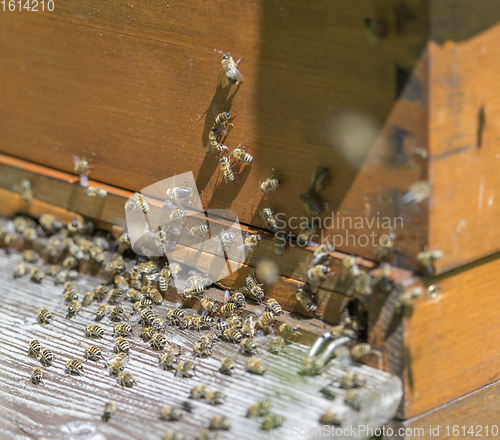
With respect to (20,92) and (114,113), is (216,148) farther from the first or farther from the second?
(20,92)

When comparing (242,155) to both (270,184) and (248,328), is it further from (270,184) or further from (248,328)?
(248,328)

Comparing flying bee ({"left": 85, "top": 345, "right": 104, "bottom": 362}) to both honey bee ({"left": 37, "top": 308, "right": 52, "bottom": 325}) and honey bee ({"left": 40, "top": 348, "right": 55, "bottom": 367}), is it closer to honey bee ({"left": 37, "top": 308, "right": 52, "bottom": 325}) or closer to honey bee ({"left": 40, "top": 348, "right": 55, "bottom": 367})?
honey bee ({"left": 40, "top": 348, "right": 55, "bottom": 367})

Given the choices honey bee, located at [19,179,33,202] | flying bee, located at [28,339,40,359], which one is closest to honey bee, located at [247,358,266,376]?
flying bee, located at [28,339,40,359]

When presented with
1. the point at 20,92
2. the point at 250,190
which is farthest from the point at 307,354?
the point at 20,92

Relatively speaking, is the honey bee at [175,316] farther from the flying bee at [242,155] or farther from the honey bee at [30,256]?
the honey bee at [30,256]

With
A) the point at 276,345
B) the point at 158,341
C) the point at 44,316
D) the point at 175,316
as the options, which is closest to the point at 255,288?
the point at 276,345

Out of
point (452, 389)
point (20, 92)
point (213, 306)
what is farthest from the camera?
point (20, 92)

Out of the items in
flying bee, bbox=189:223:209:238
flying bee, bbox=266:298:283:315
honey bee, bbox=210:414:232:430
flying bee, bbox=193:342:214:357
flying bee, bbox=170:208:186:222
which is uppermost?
flying bee, bbox=170:208:186:222
